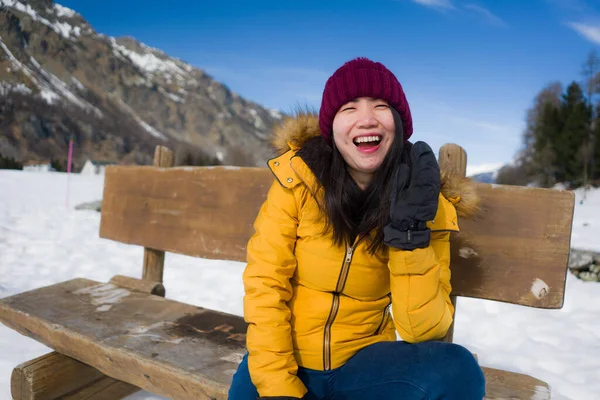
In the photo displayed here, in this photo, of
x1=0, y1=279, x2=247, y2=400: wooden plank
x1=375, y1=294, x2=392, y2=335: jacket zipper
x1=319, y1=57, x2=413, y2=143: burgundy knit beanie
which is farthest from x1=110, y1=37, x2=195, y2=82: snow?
x1=375, y1=294, x2=392, y2=335: jacket zipper

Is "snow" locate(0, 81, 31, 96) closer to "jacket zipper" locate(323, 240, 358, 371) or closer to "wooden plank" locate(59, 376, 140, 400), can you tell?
"wooden plank" locate(59, 376, 140, 400)

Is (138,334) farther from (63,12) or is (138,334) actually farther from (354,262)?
(63,12)

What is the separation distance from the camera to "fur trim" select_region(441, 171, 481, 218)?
4.96 ft

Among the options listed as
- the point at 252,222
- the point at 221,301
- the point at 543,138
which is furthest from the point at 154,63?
the point at 252,222

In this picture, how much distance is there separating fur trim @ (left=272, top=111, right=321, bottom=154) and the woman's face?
0.17 meters

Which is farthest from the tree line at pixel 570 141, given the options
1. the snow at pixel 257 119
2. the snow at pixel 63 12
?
the snow at pixel 257 119

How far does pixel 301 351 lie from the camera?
139cm

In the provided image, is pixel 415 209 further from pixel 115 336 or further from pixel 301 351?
pixel 115 336

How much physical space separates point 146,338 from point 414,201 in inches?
47.5

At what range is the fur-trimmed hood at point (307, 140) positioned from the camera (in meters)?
1.52

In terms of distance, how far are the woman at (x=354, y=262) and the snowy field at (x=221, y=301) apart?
1303 mm

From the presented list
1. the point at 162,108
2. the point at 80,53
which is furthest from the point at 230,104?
the point at 80,53

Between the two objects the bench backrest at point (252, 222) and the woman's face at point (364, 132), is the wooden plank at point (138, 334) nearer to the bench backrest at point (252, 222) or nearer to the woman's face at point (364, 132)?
the bench backrest at point (252, 222)

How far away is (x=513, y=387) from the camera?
1508 mm
